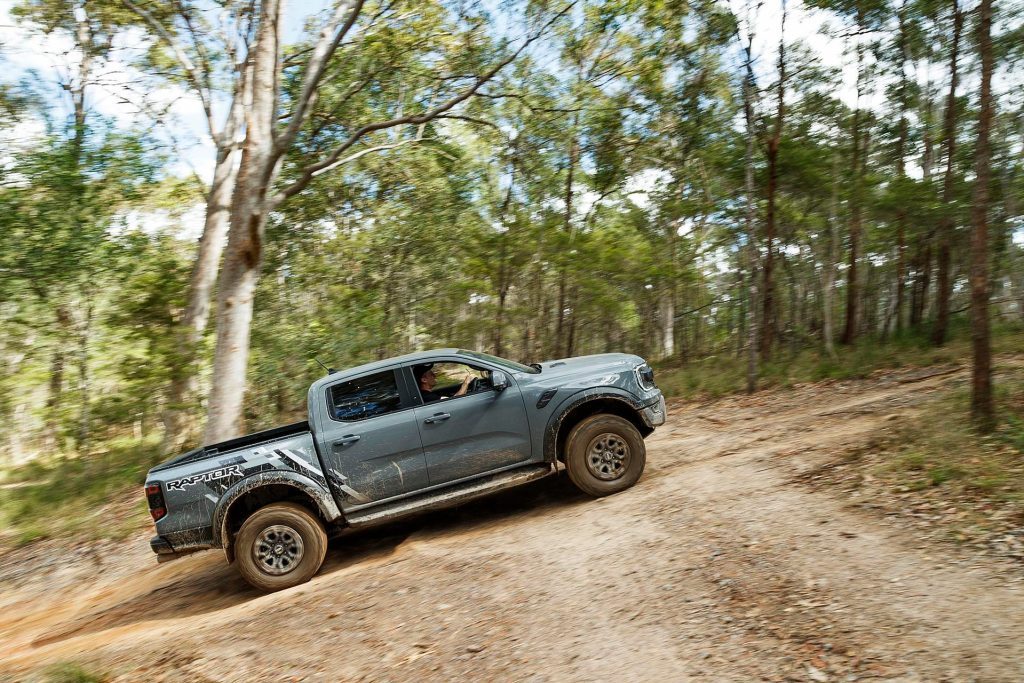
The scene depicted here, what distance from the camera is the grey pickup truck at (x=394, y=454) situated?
19.5 feet

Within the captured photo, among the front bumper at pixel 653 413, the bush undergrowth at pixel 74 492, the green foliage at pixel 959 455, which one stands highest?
the front bumper at pixel 653 413

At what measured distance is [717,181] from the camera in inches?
781

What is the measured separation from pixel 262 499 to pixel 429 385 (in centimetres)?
197

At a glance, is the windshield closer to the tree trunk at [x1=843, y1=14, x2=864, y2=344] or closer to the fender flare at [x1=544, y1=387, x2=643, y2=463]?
the fender flare at [x1=544, y1=387, x2=643, y2=463]

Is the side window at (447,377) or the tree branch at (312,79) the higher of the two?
the tree branch at (312,79)

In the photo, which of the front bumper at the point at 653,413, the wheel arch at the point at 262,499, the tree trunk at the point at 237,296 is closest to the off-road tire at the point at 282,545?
the wheel arch at the point at 262,499

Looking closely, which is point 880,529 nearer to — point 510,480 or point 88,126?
point 510,480

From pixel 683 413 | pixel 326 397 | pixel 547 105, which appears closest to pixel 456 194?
pixel 547 105

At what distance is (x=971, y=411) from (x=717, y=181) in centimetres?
1429

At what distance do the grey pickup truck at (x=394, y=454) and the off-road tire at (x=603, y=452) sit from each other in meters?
0.01

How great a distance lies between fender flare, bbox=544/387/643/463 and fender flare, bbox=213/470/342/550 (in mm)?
2195

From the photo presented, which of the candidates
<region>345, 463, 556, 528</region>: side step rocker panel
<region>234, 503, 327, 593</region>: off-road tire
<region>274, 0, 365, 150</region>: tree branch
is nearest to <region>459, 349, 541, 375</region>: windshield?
<region>345, 463, 556, 528</region>: side step rocker panel

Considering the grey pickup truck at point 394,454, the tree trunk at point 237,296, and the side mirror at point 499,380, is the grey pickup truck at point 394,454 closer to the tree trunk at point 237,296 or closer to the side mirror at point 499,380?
the side mirror at point 499,380

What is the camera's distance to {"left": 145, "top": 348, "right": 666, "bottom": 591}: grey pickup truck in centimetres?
593
